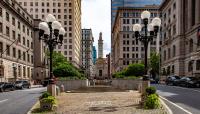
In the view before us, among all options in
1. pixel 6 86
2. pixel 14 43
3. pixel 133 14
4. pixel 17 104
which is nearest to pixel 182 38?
pixel 14 43

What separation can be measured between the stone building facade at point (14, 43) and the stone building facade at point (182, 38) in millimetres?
35095

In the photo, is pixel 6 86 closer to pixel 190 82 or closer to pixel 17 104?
pixel 17 104

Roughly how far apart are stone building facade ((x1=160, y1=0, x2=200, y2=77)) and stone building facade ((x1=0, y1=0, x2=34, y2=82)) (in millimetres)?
35095

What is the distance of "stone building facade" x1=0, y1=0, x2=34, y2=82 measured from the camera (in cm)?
5762

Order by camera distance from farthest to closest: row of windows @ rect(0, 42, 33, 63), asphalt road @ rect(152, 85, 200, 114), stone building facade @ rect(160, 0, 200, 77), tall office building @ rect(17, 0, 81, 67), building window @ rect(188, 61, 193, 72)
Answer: tall office building @ rect(17, 0, 81, 67) < building window @ rect(188, 61, 193, 72) < stone building facade @ rect(160, 0, 200, 77) < row of windows @ rect(0, 42, 33, 63) < asphalt road @ rect(152, 85, 200, 114)

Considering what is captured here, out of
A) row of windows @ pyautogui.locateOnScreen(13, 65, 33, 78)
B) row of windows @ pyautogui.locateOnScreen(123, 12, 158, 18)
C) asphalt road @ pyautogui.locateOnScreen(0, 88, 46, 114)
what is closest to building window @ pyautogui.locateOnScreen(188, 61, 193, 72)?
row of windows @ pyautogui.locateOnScreen(13, 65, 33, 78)

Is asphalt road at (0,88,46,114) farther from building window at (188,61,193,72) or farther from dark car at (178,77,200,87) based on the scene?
building window at (188,61,193,72)

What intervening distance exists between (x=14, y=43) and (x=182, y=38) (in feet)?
119

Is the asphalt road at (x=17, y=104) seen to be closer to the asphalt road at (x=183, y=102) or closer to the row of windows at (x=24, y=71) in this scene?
the asphalt road at (x=183, y=102)

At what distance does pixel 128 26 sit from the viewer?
141875mm

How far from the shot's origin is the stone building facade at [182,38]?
201ft

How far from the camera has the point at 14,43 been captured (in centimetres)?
6556

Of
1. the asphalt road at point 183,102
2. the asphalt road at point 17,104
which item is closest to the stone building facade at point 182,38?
the asphalt road at point 183,102

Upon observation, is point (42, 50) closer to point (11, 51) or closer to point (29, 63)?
point (29, 63)
